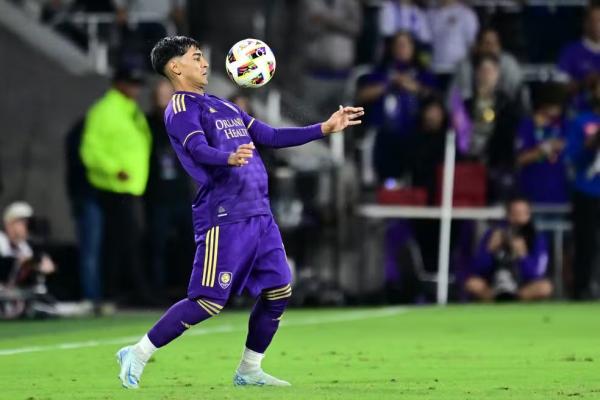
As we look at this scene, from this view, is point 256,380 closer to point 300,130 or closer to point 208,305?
point 208,305

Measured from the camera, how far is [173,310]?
357 inches

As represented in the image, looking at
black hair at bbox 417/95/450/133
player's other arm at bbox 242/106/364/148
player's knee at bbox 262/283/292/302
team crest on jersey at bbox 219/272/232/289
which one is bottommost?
player's knee at bbox 262/283/292/302

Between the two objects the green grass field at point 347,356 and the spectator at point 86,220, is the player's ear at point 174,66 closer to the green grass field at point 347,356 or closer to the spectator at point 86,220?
the green grass field at point 347,356

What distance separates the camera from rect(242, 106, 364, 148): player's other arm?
9258 millimetres

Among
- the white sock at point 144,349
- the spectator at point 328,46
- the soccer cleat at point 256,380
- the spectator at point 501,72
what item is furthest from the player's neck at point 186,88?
the spectator at point 328,46

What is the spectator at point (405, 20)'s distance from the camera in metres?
20.8

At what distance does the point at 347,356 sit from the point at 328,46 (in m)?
10.4

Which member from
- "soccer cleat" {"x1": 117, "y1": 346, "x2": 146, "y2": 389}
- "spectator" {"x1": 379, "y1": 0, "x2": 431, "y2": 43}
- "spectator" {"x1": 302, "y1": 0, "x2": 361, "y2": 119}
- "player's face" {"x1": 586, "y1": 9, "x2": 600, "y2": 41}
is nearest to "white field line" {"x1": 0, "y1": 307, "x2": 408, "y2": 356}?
"soccer cleat" {"x1": 117, "y1": 346, "x2": 146, "y2": 389}

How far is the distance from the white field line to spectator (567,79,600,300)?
2169 millimetres

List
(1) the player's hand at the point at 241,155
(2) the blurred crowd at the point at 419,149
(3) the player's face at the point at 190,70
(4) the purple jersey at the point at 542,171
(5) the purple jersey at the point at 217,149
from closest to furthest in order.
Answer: (1) the player's hand at the point at 241,155 < (5) the purple jersey at the point at 217,149 < (3) the player's face at the point at 190,70 < (2) the blurred crowd at the point at 419,149 < (4) the purple jersey at the point at 542,171

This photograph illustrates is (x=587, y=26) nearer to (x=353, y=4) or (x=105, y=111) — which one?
(x=353, y=4)

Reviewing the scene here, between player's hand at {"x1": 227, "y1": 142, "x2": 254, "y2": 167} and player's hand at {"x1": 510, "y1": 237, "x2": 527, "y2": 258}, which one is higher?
player's hand at {"x1": 227, "y1": 142, "x2": 254, "y2": 167}

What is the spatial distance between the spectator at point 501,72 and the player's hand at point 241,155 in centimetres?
1132

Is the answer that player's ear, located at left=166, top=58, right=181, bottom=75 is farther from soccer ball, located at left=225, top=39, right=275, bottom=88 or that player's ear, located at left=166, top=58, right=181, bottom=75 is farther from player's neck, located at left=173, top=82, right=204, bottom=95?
soccer ball, located at left=225, top=39, right=275, bottom=88
